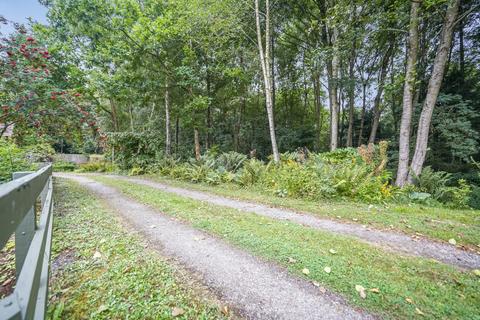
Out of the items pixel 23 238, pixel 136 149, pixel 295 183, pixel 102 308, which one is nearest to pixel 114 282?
pixel 102 308

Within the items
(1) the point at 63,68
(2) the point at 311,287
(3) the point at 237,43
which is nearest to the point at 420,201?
(2) the point at 311,287

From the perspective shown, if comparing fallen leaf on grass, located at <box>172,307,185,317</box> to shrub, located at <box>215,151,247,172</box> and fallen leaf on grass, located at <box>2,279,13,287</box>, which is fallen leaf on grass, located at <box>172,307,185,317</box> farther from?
shrub, located at <box>215,151,247,172</box>

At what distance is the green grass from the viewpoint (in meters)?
1.90

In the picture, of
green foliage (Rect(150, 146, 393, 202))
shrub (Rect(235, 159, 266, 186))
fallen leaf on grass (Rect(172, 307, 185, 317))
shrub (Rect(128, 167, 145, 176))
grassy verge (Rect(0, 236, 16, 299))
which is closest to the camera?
fallen leaf on grass (Rect(172, 307, 185, 317))

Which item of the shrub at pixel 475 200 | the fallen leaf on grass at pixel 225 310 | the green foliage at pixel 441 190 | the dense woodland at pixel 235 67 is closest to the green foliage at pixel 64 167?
the dense woodland at pixel 235 67

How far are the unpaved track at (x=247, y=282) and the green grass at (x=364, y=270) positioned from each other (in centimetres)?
17

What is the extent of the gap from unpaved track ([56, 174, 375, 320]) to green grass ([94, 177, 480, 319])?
168 millimetres

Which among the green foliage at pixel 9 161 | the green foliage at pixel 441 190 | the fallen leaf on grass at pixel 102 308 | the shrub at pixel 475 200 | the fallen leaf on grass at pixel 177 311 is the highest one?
the green foliage at pixel 9 161

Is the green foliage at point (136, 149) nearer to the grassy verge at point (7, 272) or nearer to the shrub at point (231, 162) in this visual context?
the shrub at point (231, 162)

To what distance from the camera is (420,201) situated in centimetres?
562

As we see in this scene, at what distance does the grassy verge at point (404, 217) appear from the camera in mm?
3354

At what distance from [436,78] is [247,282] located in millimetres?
8028

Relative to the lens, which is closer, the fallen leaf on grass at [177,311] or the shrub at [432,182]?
the fallen leaf on grass at [177,311]

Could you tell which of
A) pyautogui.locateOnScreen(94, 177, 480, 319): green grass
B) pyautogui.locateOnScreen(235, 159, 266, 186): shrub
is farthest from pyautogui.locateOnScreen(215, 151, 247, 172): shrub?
pyautogui.locateOnScreen(94, 177, 480, 319): green grass
